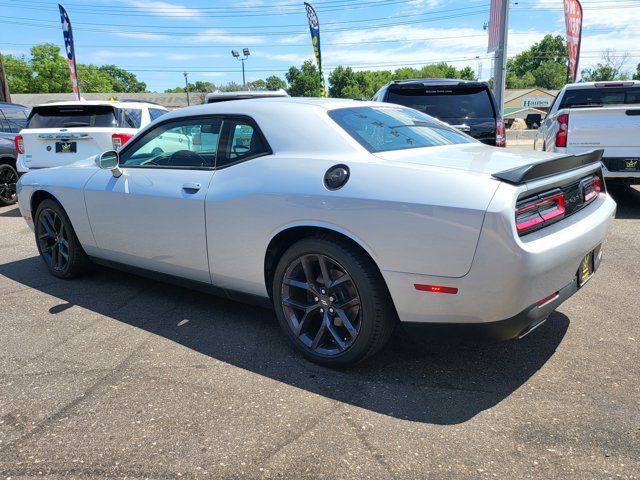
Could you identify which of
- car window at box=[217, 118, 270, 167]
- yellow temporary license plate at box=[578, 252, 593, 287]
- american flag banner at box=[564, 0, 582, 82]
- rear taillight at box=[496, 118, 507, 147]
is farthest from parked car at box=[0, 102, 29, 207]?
american flag banner at box=[564, 0, 582, 82]

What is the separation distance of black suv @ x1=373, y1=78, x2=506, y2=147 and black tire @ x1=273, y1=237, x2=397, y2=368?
4.68 m

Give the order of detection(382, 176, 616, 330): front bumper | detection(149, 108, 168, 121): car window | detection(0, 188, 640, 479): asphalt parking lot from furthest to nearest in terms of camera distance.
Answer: detection(149, 108, 168, 121): car window
detection(382, 176, 616, 330): front bumper
detection(0, 188, 640, 479): asphalt parking lot

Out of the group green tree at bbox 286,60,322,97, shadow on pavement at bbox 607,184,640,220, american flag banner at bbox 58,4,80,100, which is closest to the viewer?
shadow on pavement at bbox 607,184,640,220

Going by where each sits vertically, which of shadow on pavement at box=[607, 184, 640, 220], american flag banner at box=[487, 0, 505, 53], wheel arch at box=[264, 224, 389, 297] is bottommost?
shadow on pavement at box=[607, 184, 640, 220]

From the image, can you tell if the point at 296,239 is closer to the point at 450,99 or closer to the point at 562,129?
the point at 450,99

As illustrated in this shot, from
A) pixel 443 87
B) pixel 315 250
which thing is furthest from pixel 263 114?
pixel 443 87

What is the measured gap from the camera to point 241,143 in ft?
11.0

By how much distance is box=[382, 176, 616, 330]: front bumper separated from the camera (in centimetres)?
232

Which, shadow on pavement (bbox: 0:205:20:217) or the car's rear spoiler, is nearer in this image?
the car's rear spoiler

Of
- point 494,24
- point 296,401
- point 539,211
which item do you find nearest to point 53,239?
point 296,401

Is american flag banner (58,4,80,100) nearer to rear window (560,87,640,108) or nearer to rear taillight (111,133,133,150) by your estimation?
rear taillight (111,133,133,150)

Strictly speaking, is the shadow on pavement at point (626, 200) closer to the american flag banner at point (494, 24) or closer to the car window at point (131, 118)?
the car window at point (131, 118)

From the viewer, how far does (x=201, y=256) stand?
3.50 metres

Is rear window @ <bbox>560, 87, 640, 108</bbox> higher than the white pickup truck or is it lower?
higher
